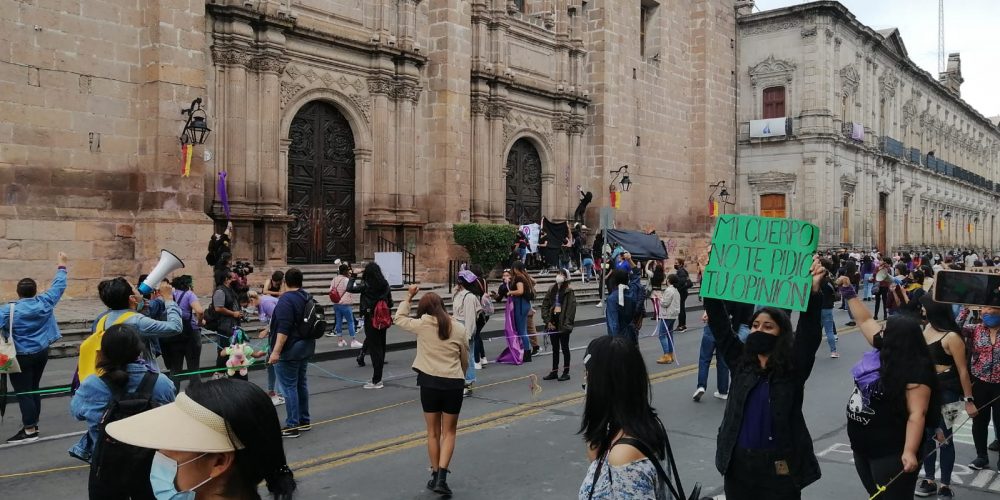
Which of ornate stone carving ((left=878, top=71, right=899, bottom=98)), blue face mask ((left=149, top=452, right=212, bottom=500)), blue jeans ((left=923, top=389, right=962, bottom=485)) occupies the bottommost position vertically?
blue jeans ((left=923, top=389, right=962, bottom=485))

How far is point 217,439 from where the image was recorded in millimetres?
2268

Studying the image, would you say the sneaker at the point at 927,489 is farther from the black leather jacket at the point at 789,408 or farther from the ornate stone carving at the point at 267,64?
the ornate stone carving at the point at 267,64

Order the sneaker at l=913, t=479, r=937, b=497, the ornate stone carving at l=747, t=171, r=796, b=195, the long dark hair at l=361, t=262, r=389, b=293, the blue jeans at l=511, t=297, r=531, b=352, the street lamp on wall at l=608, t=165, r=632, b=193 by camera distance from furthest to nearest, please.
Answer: the ornate stone carving at l=747, t=171, r=796, b=195 → the street lamp on wall at l=608, t=165, r=632, b=193 → the blue jeans at l=511, t=297, r=531, b=352 → the long dark hair at l=361, t=262, r=389, b=293 → the sneaker at l=913, t=479, r=937, b=497

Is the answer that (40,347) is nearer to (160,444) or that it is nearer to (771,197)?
(160,444)

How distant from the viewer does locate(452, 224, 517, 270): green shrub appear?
70.7 ft

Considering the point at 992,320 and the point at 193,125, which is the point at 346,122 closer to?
the point at 193,125

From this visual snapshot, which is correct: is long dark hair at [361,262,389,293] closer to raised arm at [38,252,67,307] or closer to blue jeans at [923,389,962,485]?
raised arm at [38,252,67,307]

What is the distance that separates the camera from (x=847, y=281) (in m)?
5.35

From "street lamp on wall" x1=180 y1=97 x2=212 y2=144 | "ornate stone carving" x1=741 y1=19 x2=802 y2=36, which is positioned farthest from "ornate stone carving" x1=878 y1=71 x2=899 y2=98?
"street lamp on wall" x1=180 y1=97 x2=212 y2=144

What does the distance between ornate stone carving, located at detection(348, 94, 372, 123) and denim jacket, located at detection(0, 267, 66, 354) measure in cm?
1422

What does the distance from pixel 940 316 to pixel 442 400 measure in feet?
13.1

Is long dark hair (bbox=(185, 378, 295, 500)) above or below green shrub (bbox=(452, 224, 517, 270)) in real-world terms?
below

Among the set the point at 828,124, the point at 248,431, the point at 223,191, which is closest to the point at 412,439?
the point at 248,431

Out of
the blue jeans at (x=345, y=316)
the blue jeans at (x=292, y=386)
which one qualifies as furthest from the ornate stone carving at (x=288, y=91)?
the blue jeans at (x=292, y=386)
